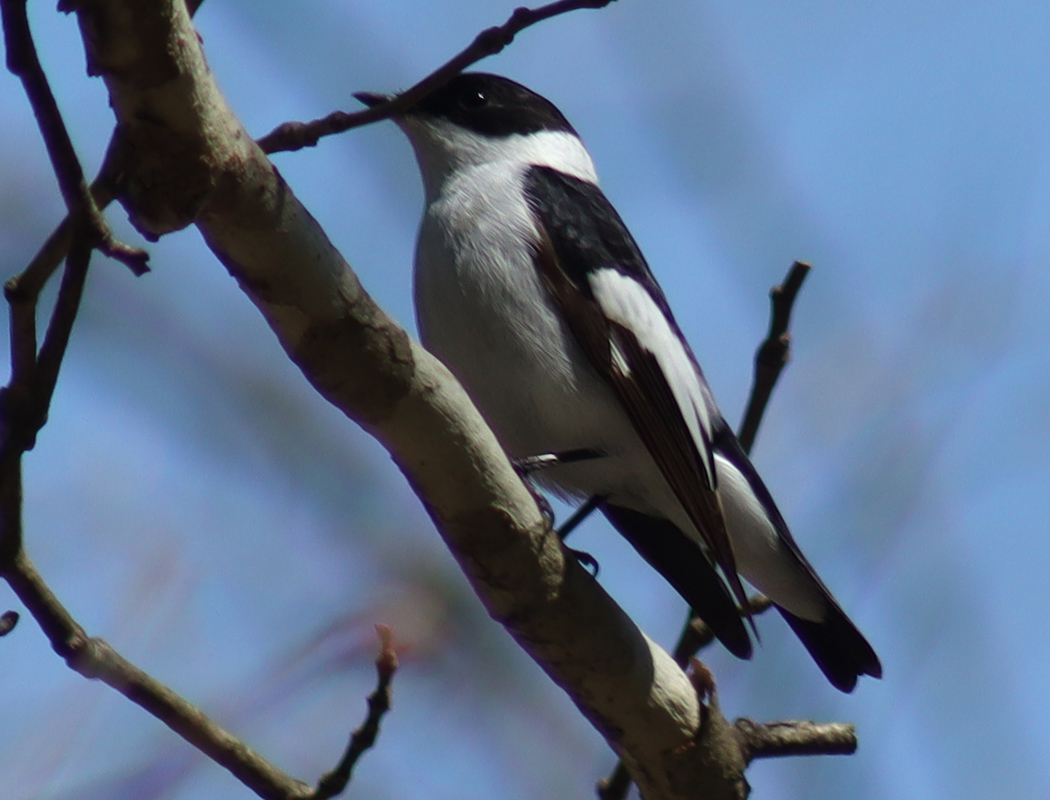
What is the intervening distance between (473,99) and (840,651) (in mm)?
2052

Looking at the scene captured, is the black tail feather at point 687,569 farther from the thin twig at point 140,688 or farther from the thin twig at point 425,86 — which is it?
the thin twig at point 425,86

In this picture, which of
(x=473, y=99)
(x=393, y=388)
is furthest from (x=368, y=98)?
(x=393, y=388)

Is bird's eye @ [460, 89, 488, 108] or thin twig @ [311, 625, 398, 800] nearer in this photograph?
thin twig @ [311, 625, 398, 800]

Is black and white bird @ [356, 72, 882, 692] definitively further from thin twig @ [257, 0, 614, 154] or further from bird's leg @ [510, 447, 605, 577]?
thin twig @ [257, 0, 614, 154]

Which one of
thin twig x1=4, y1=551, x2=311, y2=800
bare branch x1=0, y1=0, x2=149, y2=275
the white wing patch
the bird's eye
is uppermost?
the bird's eye

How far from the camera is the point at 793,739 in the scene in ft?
8.46

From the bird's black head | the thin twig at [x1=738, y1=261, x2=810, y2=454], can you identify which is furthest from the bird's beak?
the thin twig at [x1=738, y1=261, x2=810, y2=454]

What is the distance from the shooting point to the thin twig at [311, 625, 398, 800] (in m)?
2.20

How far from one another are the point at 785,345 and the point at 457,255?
0.85 metres

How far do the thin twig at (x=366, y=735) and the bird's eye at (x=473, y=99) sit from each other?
218 centimetres

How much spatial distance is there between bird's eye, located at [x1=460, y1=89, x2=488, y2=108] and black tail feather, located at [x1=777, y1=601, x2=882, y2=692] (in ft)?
6.27

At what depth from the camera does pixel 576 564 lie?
2453 millimetres

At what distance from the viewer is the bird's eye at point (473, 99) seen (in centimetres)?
396

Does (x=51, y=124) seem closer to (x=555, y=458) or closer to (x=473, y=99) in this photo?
(x=555, y=458)
